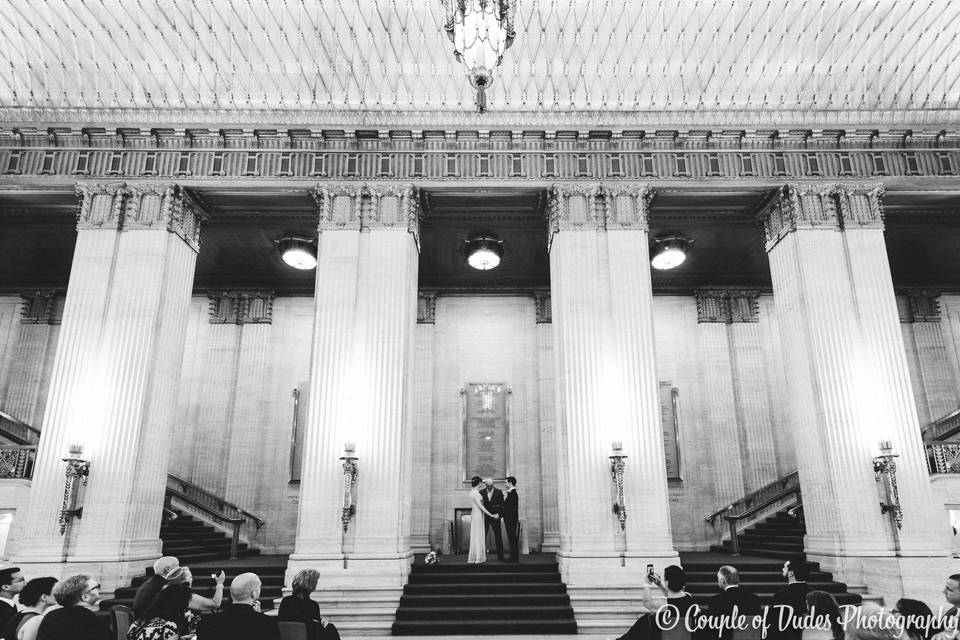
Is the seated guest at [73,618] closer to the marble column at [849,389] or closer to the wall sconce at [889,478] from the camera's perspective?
the marble column at [849,389]

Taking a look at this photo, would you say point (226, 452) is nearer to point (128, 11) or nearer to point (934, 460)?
point (128, 11)

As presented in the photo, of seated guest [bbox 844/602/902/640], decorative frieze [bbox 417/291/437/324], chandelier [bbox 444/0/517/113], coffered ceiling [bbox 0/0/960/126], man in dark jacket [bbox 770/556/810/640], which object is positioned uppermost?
coffered ceiling [bbox 0/0/960/126]

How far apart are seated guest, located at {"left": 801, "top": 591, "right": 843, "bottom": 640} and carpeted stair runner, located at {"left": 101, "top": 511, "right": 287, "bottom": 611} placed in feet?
20.9

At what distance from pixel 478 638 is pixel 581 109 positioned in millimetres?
8938

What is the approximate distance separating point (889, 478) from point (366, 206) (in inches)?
384

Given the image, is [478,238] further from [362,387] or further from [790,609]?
[790,609]

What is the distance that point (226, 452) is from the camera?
14.4 meters

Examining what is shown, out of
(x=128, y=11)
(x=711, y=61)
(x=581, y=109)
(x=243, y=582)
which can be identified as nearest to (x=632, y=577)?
(x=243, y=582)

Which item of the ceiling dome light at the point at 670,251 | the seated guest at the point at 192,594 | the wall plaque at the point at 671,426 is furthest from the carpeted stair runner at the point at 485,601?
the ceiling dome light at the point at 670,251

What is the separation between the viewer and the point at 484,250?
1275cm

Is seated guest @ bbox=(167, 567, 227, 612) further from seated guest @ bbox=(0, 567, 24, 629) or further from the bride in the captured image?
the bride

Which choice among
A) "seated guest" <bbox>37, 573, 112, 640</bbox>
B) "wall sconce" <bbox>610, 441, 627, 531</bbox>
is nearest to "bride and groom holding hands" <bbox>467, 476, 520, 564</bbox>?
"wall sconce" <bbox>610, 441, 627, 531</bbox>

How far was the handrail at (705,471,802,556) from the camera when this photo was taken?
13.2 metres

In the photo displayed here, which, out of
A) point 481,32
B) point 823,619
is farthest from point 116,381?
point 823,619
